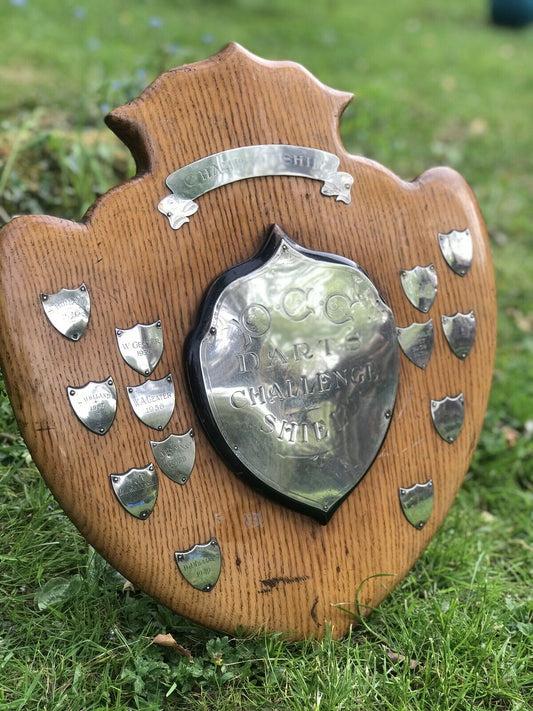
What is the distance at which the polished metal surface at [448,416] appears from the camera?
1991mm

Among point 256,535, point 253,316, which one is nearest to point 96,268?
point 253,316

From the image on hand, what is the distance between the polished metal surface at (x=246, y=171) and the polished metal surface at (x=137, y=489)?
0.54m

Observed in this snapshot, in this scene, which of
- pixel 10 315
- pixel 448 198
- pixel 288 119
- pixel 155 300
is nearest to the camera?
pixel 10 315

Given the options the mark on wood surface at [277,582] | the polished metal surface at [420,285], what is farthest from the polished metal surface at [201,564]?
the polished metal surface at [420,285]

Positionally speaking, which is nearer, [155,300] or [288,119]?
[155,300]

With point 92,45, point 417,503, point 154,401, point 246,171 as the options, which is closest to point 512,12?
point 92,45

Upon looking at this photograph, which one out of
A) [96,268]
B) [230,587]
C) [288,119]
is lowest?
[230,587]

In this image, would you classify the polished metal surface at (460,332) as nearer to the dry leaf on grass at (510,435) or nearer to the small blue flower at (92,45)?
the dry leaf on grass at (510,435)

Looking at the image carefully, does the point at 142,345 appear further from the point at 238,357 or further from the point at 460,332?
the point at 460,332

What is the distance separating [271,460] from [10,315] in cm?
62

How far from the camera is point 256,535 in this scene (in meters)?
1.76

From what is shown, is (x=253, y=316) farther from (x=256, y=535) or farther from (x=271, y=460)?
(x=256, y=535)

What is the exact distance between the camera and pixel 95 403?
1628 millimetres

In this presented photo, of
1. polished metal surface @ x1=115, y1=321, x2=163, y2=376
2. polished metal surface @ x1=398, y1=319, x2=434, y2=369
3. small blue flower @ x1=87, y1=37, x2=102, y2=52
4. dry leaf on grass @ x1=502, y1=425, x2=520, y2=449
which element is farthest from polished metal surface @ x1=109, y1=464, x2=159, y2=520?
small blue flower @ x1=87, y1=37, x2=102, y2=52
